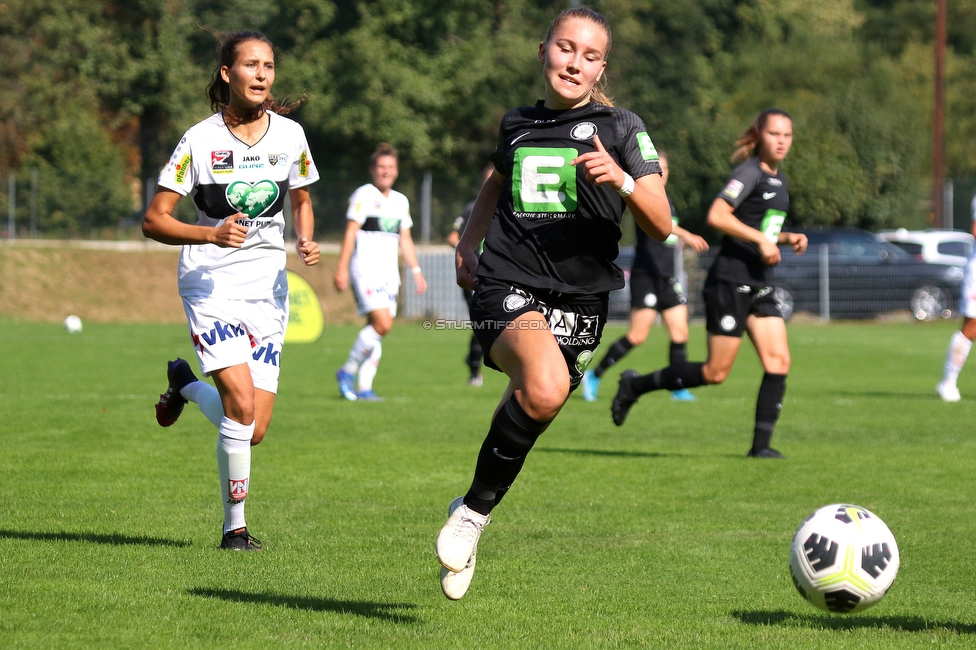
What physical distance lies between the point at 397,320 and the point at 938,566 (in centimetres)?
2393

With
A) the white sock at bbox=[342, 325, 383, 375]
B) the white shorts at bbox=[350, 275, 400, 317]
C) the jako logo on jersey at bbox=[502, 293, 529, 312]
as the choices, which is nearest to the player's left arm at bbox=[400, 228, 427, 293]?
the white shorts at bbox=[350, 275, 400, 317]

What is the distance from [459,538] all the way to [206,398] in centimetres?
205

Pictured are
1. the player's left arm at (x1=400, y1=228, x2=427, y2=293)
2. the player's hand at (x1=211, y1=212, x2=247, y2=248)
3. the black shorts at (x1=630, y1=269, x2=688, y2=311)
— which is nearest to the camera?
the player's hand at (x1=211, y1=212, x2=247, y2=248)

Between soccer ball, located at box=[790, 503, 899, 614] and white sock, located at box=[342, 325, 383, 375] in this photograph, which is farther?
white sock, located at box=[342, 325, 383, 375]

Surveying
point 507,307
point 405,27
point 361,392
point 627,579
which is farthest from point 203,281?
point 405,27

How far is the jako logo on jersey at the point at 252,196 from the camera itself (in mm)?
5590

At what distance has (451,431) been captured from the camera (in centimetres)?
984

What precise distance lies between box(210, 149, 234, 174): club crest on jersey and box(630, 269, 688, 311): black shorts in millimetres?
7631

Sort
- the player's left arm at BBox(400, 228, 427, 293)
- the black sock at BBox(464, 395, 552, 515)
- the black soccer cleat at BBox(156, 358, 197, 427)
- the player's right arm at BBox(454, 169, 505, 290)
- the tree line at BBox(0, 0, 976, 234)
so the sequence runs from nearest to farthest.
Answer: the black sock at BBox(464, 395, 552, 515) → the player's right arm at BBox(454, 169, 505, 290) → the black soccer cleat at BBox(156, 358, 197, 427) → the player's left arm at BBox(400, 228, 427, 293) → the tree line at BBox(0, 0, 976, 234)

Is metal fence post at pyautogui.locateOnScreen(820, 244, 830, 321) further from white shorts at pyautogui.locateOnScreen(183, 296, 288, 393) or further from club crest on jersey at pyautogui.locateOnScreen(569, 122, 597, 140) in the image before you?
club crest on jersey at pyautogui.locateOnScreen(569, 122, 597, 140)

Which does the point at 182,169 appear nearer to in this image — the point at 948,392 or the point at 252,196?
the point at 252,196

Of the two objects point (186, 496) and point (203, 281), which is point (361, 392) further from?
point (203, 281)

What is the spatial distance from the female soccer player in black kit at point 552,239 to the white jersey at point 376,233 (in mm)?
7518

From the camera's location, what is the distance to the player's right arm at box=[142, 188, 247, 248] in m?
5.16
